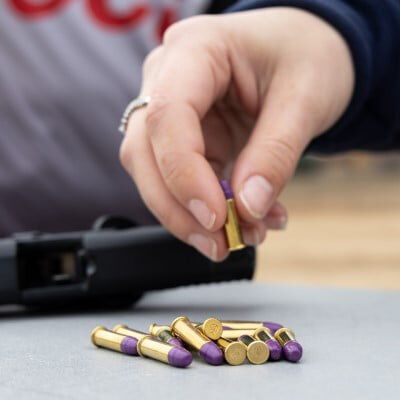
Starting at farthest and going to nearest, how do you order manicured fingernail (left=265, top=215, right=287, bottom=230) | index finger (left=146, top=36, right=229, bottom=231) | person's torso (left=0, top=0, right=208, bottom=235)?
person's torso (left=0, top=0, right=208, bottom=235) → manicured fingernail (left=265, top=215, right=287, bottom=230) → index finger (left=146, top=36, right=229, bottom=231)

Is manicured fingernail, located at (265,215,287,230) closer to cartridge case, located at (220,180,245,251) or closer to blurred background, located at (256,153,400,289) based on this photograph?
cartridge case, located at (220,180,245,251)

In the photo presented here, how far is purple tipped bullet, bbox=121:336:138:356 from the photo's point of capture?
626 millimetres

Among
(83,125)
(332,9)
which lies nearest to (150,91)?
(332,9)

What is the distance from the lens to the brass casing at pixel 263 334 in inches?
24.4

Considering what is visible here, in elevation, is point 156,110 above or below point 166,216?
above

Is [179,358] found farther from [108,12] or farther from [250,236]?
[108,12]

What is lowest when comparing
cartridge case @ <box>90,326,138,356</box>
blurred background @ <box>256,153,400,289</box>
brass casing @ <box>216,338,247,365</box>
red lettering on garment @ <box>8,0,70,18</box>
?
blurred background @ <box>256,153,400,289</box>

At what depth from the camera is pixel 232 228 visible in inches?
30.1

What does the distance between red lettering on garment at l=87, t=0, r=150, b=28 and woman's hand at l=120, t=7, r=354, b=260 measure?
2.17ft

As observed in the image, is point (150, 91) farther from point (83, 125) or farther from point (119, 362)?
point (83, 125)

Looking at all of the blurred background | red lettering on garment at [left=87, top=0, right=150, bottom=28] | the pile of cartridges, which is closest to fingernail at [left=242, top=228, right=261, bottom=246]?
the pile of cartridges

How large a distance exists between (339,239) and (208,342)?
2189mm

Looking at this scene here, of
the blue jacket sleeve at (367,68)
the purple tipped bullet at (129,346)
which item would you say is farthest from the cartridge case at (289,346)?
the blue jacket sleeve at (367,68)

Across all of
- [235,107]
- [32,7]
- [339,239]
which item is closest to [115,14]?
[32,7]
